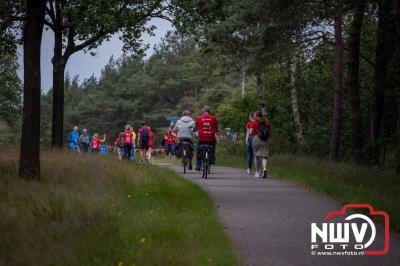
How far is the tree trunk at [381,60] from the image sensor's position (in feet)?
84.8

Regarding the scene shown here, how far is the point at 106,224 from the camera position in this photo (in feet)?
30.0

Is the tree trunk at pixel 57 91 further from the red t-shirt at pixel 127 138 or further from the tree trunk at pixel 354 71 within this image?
the tree trunk at pixel 354 71

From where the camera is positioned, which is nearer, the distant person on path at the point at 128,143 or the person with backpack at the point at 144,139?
the distant person on path at the point at 128,143

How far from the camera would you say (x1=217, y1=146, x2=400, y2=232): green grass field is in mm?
13195

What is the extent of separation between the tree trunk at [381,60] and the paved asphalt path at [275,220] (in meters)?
10.1

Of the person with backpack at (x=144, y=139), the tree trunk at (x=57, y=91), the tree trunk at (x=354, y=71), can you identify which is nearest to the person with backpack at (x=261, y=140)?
the tree trunk at (x=354, y=71)

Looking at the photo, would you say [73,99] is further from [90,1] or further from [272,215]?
[272,215]

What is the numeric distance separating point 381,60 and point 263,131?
27.5 ft

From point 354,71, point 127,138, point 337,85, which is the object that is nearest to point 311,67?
point 354,71

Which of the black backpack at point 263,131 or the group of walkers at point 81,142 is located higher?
the black backpack at point 263,131

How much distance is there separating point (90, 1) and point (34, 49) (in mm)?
12664

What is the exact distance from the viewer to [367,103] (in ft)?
108

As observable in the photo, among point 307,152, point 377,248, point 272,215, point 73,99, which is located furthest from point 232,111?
point 73,99

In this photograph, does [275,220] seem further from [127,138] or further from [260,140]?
[127,138]
